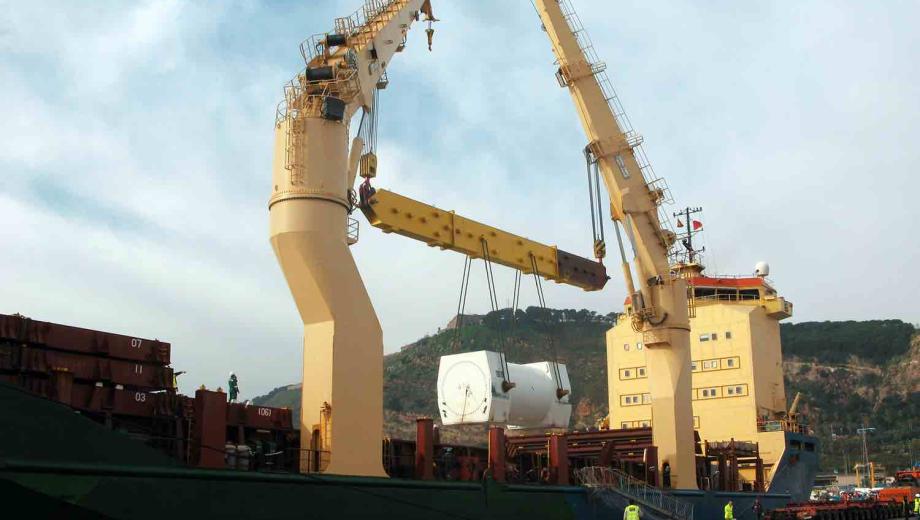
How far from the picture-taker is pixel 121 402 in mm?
13258

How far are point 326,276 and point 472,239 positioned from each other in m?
7.07

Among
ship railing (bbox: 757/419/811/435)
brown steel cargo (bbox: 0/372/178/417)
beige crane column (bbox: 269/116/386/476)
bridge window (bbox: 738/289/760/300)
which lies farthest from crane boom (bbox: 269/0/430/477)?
bridge window (bbox: 738/289/760/300)


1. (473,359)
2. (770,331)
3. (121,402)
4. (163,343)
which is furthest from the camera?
(770,331)

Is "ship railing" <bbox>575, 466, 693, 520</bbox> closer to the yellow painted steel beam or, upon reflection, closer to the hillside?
the yellow painted steel beam

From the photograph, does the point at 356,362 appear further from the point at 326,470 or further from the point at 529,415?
the point at 529,415

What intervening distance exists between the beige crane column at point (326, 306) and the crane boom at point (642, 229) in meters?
10.6

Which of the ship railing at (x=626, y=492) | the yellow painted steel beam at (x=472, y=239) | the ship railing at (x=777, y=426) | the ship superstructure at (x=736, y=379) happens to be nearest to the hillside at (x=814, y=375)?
the ship superstructure at (x=736, y=379)

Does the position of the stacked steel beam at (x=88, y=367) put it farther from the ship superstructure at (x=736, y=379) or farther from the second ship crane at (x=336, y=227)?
the ship superstructure at (x=736, y=379)

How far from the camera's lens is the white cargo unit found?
837 inches

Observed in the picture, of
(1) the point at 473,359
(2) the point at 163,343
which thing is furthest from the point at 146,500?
(1) the point at 473,359

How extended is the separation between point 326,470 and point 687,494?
1271 cm

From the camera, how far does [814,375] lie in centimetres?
13150

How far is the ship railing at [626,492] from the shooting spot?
2088 cm

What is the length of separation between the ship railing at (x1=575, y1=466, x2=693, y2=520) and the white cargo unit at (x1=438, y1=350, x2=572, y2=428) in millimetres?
1959
